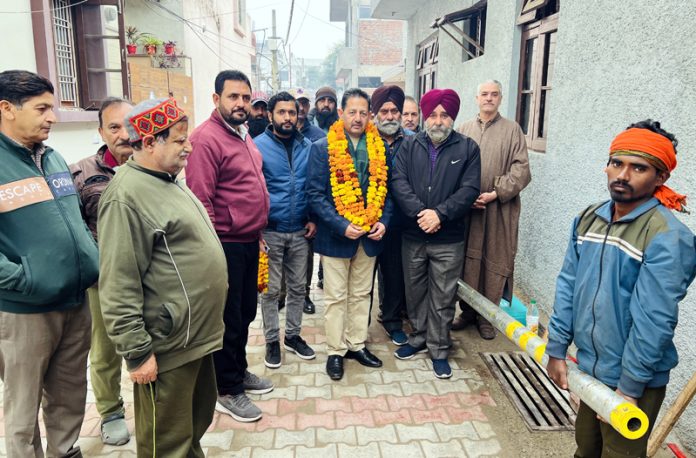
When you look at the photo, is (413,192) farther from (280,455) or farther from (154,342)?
(154,342)

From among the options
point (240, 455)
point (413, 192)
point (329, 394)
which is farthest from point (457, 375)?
point (240, 455)

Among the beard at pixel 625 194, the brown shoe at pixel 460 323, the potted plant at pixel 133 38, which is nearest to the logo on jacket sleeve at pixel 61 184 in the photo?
the beard at pixel 625 194

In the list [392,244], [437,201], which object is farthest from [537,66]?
[392,244]

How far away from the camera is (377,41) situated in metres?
29.9

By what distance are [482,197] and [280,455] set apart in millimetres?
2566

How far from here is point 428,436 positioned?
309 centimetres

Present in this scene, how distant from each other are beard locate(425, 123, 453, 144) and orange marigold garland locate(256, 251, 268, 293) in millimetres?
1561

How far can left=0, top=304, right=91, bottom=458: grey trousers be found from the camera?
7.73 feet

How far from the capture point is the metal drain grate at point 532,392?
3270 mm

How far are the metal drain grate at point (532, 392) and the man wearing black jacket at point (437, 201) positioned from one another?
1.50 feet

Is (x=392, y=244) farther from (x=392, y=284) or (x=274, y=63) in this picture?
(x=274, y=63)

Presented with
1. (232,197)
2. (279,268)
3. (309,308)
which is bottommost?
(309,308)

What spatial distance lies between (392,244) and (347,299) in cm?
75

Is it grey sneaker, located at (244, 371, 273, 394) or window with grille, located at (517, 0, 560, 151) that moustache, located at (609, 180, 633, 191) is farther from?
window with grille, located at (517, 0, 560, 151)
